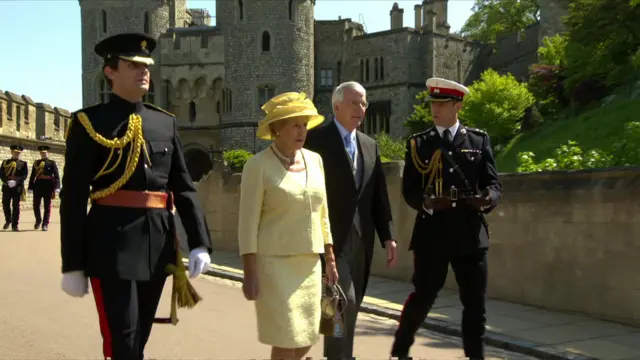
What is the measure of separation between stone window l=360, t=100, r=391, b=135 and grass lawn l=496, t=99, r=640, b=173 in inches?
873

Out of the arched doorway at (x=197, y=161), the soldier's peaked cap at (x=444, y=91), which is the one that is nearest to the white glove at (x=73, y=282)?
the soldier's peaked cap at (x=444, y=91)

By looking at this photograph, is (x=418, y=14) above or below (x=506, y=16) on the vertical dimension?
below

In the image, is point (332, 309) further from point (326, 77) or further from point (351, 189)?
point (326, 77)

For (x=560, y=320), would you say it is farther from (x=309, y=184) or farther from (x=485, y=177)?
(x=309, y=184)

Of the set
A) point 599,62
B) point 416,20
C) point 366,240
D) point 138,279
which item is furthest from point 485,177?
point 416,20

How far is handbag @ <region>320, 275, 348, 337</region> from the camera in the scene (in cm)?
495

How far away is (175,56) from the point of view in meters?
62.8

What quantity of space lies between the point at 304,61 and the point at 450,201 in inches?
2092

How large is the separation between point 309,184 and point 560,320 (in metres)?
4.37

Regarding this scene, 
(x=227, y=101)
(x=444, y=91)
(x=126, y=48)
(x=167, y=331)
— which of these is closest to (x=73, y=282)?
(x=126, y=48)

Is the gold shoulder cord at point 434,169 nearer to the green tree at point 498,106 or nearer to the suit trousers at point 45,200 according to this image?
the suit trousers at point 45,200

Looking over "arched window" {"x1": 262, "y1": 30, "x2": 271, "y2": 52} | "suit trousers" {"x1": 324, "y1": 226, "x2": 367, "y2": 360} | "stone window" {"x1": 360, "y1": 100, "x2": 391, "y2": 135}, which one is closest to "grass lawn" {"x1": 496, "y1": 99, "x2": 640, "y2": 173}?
"suit trousers" {"x1": 324, "y1": 226, "x2": 367, "y2": 360}

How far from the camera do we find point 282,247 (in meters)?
4.68

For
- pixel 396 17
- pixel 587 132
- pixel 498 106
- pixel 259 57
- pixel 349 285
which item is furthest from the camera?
pixel 396 17
